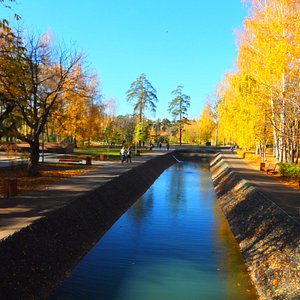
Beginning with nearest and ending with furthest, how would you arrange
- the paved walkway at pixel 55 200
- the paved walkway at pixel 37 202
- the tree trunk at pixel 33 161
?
the paved walkway at pixel 37 202
the paved walkway at pixel 55 200
the tree trunk at pixel 33 161

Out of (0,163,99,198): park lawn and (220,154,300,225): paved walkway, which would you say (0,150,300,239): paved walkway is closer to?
(220,154,300,225): paved walkway

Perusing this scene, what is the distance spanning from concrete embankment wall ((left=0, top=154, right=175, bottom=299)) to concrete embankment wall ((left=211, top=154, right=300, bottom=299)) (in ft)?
17.4

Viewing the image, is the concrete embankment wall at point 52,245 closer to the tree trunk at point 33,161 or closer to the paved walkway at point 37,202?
the paved walkway at point 37,202

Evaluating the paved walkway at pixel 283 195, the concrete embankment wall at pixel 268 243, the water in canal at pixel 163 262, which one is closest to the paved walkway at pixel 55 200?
the paved walkway at pixel 283 195

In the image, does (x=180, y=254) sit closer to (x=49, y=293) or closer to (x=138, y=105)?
(x=49, y=293)

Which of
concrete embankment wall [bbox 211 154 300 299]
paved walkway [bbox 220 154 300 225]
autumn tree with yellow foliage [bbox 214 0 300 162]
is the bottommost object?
concrete embankment wall [bbox 211 154 300 299]

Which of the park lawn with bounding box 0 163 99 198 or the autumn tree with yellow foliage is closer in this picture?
the park lawn with bounding box 0 163 99 198

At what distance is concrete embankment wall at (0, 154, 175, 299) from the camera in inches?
303

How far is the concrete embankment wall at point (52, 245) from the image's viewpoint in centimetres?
768

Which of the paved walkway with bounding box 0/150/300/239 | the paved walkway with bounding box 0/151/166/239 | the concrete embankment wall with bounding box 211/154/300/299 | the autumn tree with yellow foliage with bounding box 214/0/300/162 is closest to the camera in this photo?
the concrete embankment wall with bounding box 211/154/300/299

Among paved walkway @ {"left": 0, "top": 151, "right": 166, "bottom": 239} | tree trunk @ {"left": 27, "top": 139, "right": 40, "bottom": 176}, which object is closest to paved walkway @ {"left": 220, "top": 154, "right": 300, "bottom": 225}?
paved walkway @ {"left": 0, "top": 151, "right": 166, "bottom": 239}

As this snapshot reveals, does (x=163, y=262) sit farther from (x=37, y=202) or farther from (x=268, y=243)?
(x=37, y=202)

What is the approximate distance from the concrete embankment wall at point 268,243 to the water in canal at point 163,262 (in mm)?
390

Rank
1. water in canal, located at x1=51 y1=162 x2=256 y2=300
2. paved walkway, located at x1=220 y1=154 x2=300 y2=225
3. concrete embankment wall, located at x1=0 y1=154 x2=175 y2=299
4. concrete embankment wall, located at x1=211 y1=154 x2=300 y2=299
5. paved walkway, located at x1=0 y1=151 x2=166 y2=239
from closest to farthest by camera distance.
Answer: concrete embankment wall, located at x1=0 y1=154 x2=175 y2=299, concrete embankment wall, located at x1=211 y1=154 x2=300 y2=299, water in canal, located at x1=51 y1=162 x2=256 y2=300, paved walkway, located at x1=0 y1=151 x2=166 y2=239, paved walkway, located at x1=220 y1=154 x2=300 y2=225
